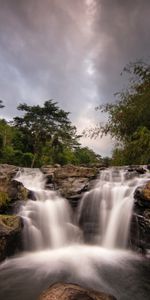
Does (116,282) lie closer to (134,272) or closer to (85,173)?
(134,272)

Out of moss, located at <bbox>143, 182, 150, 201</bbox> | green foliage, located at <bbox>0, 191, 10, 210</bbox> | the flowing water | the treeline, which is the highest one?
the treeline

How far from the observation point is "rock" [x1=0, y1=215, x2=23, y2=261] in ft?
21.5

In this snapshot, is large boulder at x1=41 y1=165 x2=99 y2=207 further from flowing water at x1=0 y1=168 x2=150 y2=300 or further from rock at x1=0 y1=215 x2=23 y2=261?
rock at x1=0 y1=215 x2=23 y2=261

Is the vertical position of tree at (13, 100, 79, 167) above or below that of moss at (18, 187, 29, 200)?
above

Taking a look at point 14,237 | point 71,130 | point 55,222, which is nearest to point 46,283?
point 14,237

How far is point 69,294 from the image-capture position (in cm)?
359

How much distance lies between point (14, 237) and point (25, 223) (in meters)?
1.10

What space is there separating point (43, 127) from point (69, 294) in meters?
32.5

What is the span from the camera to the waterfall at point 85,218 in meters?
8.16

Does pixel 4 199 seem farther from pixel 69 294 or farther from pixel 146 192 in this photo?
pixel 69 294

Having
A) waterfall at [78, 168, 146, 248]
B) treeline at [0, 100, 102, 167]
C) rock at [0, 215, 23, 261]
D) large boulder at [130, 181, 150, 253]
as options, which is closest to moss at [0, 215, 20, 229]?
rock at [0, 215, 23, 261]

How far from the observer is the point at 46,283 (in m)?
5.37

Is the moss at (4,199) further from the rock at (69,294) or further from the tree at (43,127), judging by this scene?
the tree at (43,127)

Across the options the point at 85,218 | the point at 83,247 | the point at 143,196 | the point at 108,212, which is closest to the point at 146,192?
the point at 143,196
